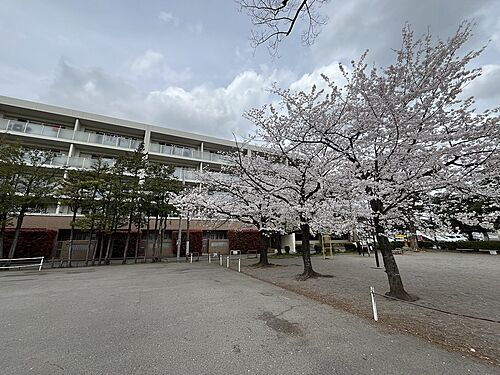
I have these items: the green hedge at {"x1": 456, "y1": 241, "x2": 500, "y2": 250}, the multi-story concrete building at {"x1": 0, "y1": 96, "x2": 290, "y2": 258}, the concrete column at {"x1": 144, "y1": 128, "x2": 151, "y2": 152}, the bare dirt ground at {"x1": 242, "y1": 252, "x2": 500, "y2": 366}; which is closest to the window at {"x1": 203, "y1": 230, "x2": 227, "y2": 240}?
the multi-story concrete building at {"x1": 0, "y1": 96, "x2": 290, "y2": 258}

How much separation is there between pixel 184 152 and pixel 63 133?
960 centimetres

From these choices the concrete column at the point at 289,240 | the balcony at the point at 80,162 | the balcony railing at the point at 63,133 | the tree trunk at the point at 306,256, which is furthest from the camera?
the concrete column at the point at 289,240

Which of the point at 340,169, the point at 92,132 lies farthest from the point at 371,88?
the point at 92,132

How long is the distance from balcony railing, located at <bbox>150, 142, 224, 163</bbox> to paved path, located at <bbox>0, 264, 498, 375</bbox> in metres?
17.3

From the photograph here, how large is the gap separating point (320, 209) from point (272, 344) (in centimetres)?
573

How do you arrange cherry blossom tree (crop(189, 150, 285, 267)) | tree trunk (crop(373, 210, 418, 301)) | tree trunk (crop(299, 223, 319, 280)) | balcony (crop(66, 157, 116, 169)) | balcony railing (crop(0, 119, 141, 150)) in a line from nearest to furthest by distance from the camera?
tree trunk (crop(373, 210, 418, 301)) < tree trunk (crop(299, 223, 319, 280)) < cherry blossom tree (crop(189, 150, 285, 267)) < balcony railing (crop(0, 119, 141, 150)) < balcony (crop(66, 157, 116, 169))

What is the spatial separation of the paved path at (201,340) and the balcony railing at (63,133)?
16.5 m

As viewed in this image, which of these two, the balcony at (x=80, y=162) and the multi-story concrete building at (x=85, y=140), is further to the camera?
the balcony at (x=80, y=162)

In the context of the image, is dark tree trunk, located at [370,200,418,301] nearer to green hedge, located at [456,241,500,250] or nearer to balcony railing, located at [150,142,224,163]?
balcony railing, located at [150,142,224,163]

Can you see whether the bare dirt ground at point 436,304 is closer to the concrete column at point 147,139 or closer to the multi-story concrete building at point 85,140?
the multi-story concrete building at point 85,140

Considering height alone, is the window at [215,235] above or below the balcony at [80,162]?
below

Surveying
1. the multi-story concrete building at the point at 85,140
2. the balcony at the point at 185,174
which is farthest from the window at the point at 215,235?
the balcony at the point at 185,174

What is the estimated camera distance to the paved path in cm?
297

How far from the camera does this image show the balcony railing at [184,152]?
72.8ft
